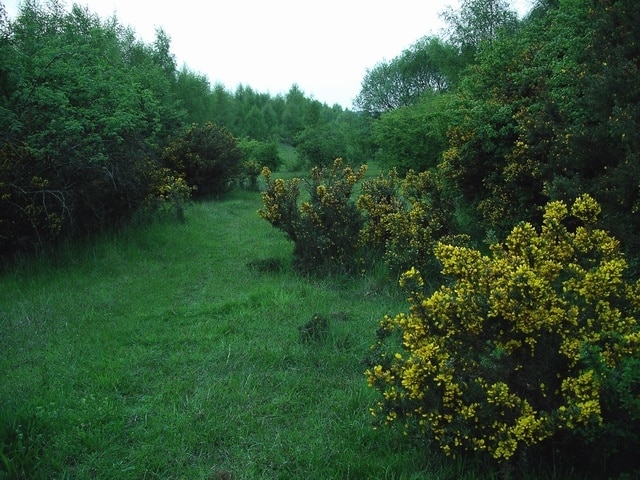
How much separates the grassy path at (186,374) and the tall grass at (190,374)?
Result: 0.01 meters

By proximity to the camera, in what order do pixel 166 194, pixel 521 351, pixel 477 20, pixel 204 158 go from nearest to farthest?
pixel 521 351 → pixel 166 194 → pixel 204 158 → pixel 477 20

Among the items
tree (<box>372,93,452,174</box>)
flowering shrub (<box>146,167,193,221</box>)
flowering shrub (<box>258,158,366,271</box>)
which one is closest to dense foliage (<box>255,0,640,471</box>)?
flowering shrub (<box>258,158,366,271</box>)

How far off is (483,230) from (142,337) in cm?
494

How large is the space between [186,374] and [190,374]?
33 millimetres

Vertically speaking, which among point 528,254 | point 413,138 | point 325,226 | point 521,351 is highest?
point 413,138

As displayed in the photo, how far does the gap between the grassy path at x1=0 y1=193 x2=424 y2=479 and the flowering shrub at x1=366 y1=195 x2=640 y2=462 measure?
44cm

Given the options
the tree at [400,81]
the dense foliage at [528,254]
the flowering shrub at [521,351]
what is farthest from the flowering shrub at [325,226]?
the tree at [400,81]

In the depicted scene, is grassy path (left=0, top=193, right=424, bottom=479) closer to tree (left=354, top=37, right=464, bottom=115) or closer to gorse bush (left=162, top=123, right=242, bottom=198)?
gorse bush (left=162, top=123, right=242, bottom=198)

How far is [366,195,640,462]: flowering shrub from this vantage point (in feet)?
8.03

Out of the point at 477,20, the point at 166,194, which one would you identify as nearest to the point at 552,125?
the point at 166,194

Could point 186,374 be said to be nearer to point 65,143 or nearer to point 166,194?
point 65,143

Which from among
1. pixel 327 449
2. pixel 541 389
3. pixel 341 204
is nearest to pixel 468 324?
pixel 541 389

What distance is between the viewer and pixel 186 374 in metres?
3.98

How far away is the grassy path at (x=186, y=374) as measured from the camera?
292 centimetres
